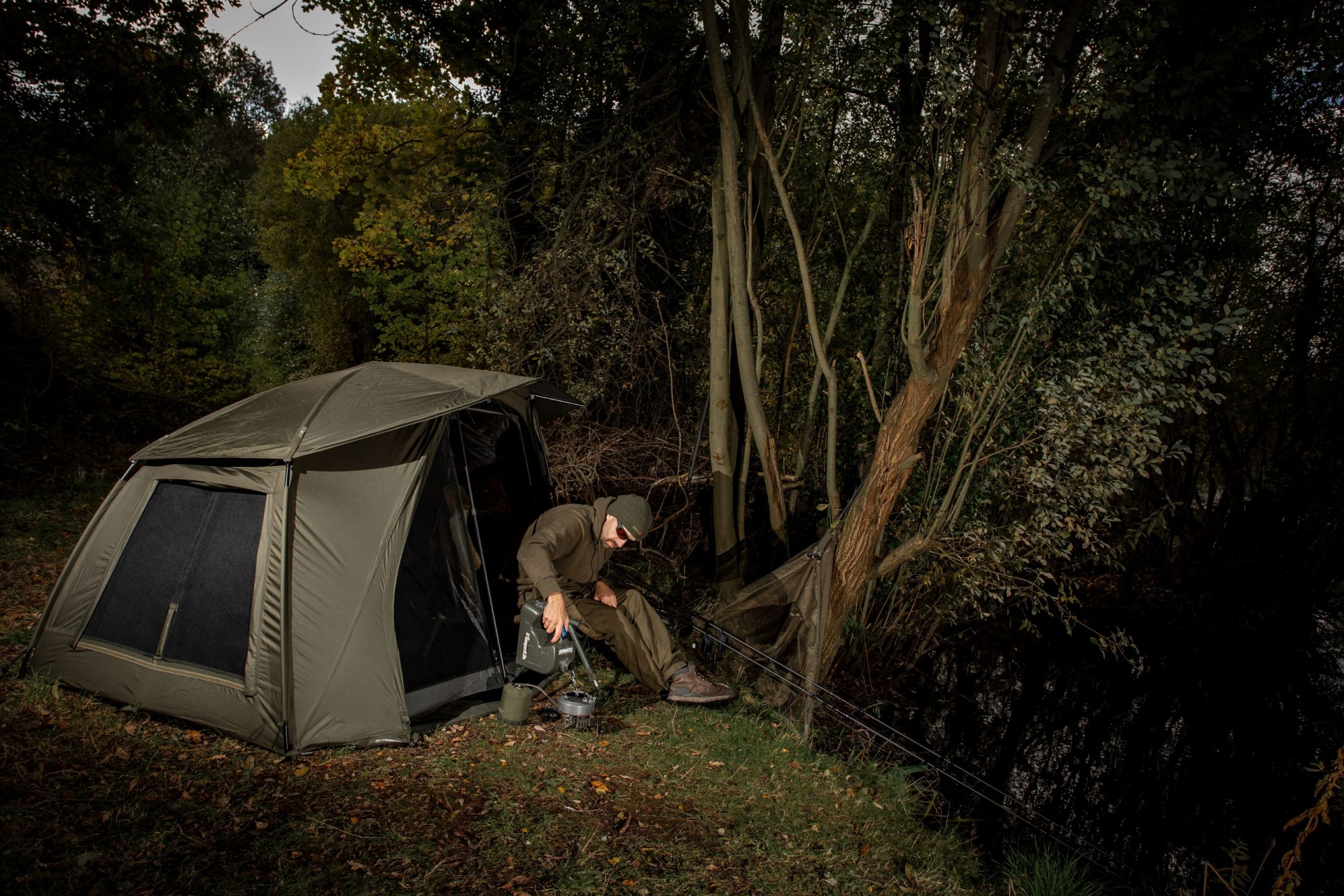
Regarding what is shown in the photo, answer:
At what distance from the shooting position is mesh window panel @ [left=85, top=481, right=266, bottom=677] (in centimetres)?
414

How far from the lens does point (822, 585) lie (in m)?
6.35

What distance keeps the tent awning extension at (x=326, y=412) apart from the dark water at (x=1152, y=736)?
498cm

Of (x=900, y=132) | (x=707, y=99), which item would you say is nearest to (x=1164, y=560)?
(x=900, y=132)

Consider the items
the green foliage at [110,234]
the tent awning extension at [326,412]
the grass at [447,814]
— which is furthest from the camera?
the green foliage at [110,234]

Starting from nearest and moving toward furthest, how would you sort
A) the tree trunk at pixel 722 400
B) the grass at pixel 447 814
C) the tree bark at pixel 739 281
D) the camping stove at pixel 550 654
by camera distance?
the grass at pixel 447 814 → the camping stove at pixel 550 654 → the tree bark at pixel 739 281 → the tree trunk at pixel 722 400

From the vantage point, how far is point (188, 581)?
424 centimetres

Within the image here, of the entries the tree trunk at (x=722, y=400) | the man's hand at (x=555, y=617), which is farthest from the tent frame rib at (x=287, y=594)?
the tree trunk at (x=722, y=400)

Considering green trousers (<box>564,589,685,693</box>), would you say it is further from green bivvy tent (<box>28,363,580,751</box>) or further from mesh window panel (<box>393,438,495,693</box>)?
green bivvy tent (<box>28,363,580,751</box>)

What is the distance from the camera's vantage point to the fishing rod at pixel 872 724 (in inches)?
206

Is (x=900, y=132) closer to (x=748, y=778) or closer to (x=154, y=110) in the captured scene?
(x=748, y=778)

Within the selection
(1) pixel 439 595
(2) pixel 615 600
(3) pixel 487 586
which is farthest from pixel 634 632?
(1) pixel 439 595

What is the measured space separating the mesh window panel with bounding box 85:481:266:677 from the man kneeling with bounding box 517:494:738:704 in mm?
1534

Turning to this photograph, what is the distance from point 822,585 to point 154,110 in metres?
10.1

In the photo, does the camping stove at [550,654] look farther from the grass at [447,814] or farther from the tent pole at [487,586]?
the tent pole at [487,586]
